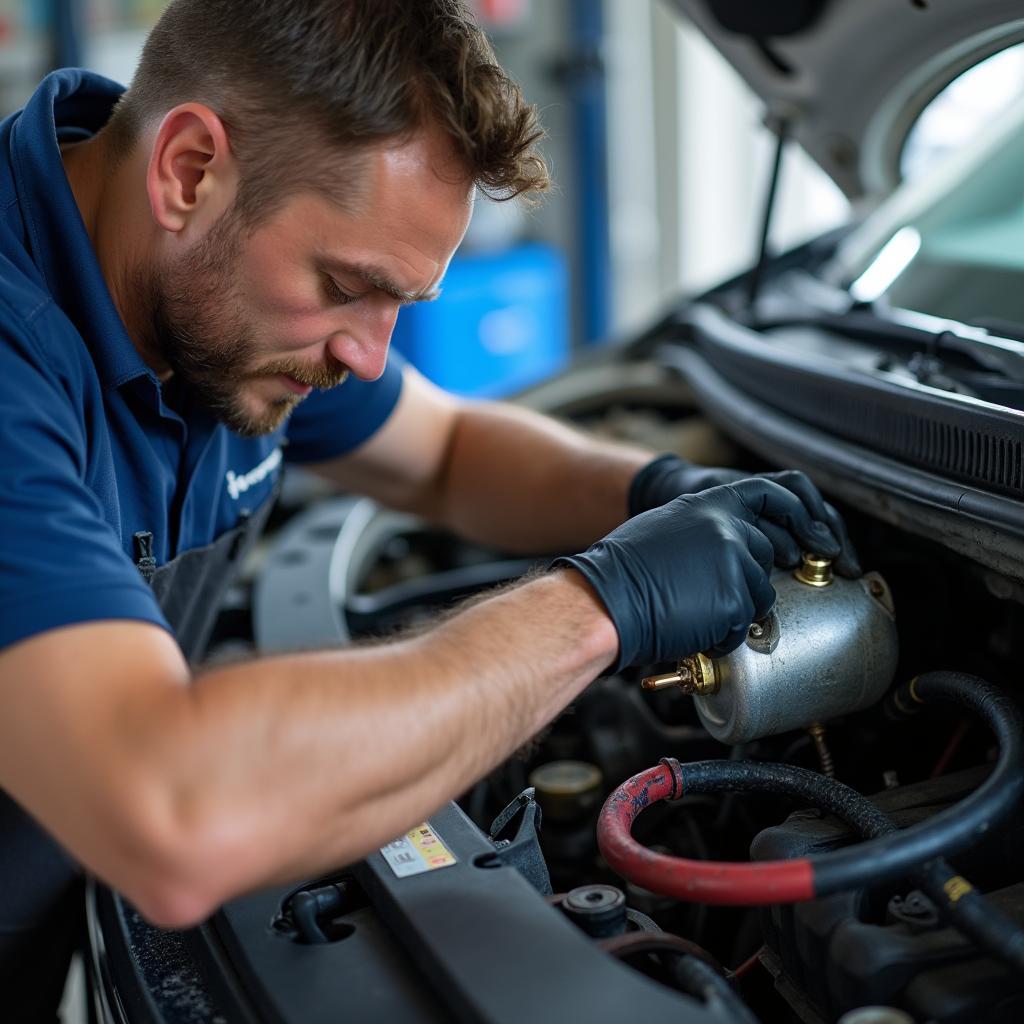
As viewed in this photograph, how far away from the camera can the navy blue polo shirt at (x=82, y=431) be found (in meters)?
0.79

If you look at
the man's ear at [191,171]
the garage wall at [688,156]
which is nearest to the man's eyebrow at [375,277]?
the man's ear at [191,171]

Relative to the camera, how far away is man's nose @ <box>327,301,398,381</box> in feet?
3.59

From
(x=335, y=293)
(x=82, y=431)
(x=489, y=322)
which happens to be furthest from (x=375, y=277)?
(x=489, y=322)

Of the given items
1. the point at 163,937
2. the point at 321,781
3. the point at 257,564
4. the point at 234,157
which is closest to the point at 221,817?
the point at 321,781

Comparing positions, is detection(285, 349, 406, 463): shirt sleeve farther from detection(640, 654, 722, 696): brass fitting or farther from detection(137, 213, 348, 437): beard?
detection(640, 654, 722, 696): brass fitting

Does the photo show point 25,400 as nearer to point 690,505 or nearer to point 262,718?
point 262,718

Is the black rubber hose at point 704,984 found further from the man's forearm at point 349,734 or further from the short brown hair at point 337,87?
the short brown hair at point 337,87

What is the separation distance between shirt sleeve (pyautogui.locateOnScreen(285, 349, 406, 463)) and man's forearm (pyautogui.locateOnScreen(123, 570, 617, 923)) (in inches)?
26.4

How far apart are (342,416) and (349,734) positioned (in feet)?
2.62

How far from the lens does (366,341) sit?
1111 mm

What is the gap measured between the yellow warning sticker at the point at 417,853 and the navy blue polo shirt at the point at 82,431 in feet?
0.79

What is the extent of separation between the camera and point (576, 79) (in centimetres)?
418

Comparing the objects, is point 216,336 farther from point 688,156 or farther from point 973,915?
point 688,156

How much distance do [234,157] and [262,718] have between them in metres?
0.51
